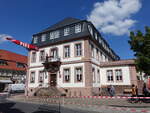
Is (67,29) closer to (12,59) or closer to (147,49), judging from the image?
(147,49)

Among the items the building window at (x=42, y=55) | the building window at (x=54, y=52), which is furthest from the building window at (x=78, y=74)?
the building window at (x=42, y=55)

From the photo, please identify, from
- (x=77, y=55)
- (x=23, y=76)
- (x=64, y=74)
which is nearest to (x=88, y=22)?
(x=77, y=55)

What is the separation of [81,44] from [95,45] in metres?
3.98

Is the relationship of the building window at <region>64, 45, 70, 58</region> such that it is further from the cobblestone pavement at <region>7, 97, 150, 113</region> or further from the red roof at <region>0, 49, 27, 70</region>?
the red roof at <region>0, 49, 27, 70</region>

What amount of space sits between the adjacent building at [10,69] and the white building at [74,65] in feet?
52.3

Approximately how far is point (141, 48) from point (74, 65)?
9.96 m

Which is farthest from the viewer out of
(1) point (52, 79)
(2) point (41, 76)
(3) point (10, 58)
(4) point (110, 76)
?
(3) point (10, 58)

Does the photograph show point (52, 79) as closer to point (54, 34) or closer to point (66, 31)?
point (54, 34)

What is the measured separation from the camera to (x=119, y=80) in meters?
22.0

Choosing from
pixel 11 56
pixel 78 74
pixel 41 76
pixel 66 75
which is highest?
pixel 11 56

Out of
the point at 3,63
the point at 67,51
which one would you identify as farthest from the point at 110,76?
the point at 3,63

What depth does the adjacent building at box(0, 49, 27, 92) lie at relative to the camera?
35737 millimetres

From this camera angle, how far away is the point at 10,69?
37.5m

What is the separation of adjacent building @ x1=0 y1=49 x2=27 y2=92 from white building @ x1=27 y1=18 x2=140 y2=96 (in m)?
15.9
